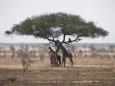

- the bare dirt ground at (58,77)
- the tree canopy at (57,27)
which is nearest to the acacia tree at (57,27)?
the tree canopy at (57,27)

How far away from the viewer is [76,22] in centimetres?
3447

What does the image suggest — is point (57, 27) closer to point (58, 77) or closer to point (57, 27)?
point (57, 27)

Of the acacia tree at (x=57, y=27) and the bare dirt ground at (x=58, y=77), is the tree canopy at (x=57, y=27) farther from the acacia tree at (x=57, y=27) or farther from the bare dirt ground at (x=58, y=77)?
the bare dirt ground at (x=58, y=77)

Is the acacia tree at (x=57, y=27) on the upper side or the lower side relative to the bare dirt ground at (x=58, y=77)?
upper

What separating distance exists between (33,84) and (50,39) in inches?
685

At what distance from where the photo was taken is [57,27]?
113 ft

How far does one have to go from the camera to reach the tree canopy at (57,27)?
33781 millimetres

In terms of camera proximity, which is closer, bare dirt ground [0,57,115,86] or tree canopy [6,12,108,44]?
bare dirt ground [0,57,115,86]

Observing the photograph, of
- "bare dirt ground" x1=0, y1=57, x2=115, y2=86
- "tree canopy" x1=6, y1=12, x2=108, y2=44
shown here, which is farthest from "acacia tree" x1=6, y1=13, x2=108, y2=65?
"bare dirt ground" x1=0, y1=57, x2=115, y2=86

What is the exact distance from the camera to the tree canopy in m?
33.8

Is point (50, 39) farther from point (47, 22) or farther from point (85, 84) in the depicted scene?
point (85, 84)

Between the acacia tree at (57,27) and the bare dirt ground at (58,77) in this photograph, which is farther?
the acacia tree at (57,27)

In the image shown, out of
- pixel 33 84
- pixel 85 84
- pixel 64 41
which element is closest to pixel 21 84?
pixel 33 84

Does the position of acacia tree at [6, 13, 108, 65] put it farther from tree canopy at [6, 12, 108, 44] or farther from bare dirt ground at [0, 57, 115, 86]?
bare dirt ground at [0, 57, 115, 86]
